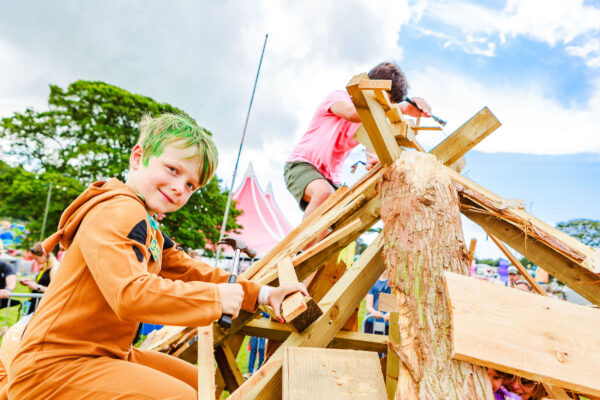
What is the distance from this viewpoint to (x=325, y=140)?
3.45m

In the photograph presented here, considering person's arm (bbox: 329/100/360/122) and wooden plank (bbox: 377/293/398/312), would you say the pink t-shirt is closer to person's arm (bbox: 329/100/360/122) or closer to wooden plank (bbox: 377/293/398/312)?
person's arm (bbox: 329/100/360/122)

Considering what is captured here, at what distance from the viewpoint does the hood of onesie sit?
1366 millimetres

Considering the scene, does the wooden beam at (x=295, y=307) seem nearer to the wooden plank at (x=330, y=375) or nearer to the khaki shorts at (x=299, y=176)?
the wooden plank at (x=330, y=375)

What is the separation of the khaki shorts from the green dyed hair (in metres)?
1.82

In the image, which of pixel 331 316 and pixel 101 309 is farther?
pixel 331 316

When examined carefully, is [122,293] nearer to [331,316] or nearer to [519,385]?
[331,316]

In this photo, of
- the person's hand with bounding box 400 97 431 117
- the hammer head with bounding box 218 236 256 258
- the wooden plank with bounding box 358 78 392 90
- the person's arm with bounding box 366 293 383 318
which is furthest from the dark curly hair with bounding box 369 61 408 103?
the person's arm with bounding box 366 293 383 318

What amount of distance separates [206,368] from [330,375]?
0.49m

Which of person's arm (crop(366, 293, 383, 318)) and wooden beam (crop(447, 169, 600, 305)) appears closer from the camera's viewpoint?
wooden beam (crop(447, 169, 600, 305))

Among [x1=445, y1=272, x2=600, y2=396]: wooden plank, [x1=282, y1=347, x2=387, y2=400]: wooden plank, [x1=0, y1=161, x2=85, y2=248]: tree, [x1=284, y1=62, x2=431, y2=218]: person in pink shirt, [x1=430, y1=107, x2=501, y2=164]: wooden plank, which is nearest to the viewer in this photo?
[x1=445, y1=272, x2=600, y2=396]: wooden plank

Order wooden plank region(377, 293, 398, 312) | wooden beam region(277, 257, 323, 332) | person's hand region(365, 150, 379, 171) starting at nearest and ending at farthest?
wooden beam region(277, 257, 323, 332) < wooden plank region(377, 293, 398, 312) < person's hand region(365, 150, 379, 171)

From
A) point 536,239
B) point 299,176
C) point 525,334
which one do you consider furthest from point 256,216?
point 525,334

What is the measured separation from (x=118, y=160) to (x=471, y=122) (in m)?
17.5

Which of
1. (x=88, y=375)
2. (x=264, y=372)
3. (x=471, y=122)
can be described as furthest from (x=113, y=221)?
(x=471, y=122)
